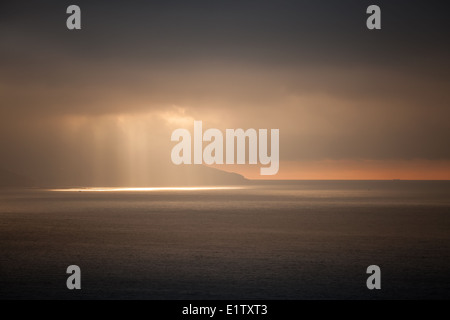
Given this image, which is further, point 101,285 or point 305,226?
point 305,226

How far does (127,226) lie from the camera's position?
9319cm

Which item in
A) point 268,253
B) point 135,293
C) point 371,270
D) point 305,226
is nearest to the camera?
point 135,293

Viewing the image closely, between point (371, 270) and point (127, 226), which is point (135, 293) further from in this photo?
point (127, 226)

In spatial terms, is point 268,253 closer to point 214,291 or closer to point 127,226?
point 214,291

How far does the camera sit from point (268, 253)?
188 feet

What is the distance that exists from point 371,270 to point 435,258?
43.2ft
